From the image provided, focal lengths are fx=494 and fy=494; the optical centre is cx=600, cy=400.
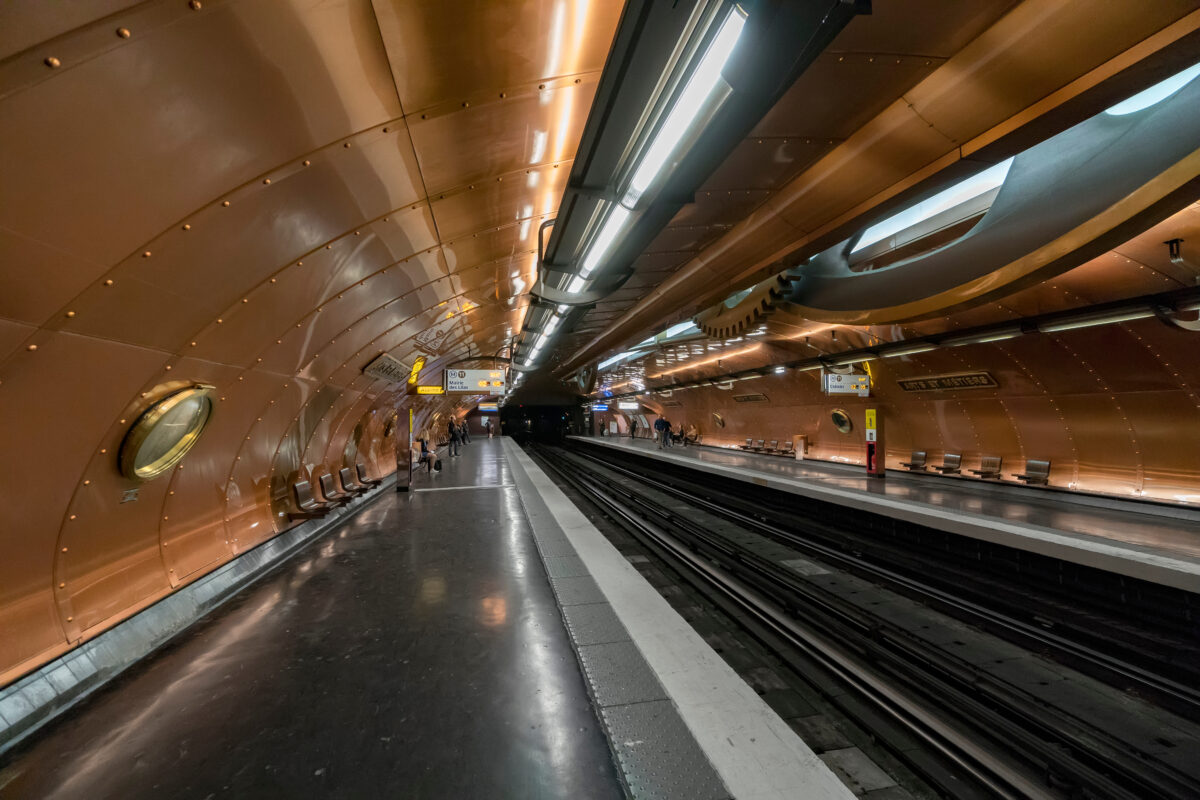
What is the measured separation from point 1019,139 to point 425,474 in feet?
49.7

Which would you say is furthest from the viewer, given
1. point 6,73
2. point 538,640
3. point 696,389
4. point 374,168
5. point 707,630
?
point 696,389

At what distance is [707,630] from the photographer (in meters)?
5.69

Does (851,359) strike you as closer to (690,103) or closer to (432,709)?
(690,103)

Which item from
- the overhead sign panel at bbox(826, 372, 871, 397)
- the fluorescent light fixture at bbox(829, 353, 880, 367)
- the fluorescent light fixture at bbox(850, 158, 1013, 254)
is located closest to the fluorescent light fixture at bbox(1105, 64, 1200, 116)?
the fluorescent light fixture at bbox(850, 158, 1013, 254)

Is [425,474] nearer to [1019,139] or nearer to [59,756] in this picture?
[59,756]

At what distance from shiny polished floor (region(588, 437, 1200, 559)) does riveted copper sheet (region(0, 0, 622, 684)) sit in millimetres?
8168

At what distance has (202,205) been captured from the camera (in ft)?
8.13

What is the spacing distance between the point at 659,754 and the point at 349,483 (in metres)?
9.10

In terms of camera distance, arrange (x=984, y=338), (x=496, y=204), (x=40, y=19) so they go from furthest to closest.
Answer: (x=984, y=338) → (x=496, y=204) → (x=40, y=19)

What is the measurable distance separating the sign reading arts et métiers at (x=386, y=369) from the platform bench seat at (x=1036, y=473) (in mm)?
12377

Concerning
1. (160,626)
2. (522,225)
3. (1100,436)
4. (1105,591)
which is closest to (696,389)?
A: (1100,436)

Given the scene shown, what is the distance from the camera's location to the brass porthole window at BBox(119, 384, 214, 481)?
11.6ft

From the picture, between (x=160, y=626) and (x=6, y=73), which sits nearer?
(x=6, y=73)

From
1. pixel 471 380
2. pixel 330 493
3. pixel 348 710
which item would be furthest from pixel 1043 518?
pixel 330 493
